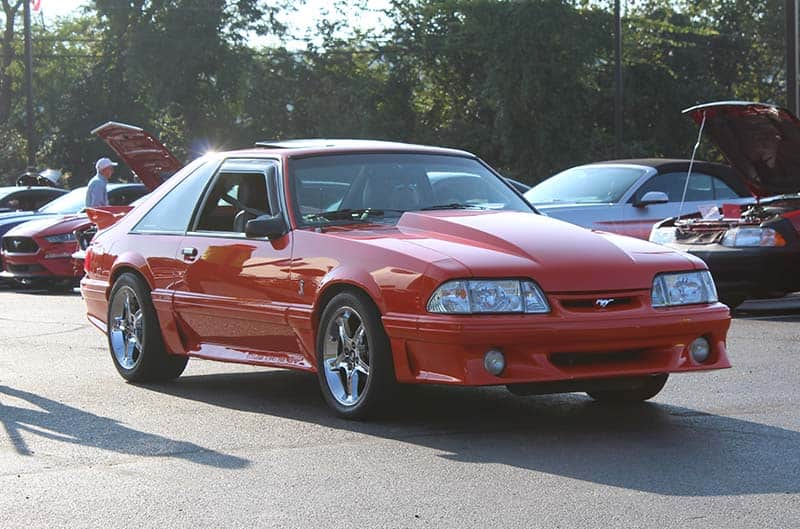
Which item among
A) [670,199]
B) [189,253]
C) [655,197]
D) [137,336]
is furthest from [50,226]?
[189,253]

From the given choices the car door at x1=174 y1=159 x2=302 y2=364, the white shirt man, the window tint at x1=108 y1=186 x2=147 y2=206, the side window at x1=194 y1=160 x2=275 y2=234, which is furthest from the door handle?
the window tint at x1=108 y1=186 x2=147 y2=206

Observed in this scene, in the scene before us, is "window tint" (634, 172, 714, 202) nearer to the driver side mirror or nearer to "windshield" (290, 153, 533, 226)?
the driver side mirror

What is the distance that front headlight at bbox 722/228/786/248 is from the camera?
12953mm

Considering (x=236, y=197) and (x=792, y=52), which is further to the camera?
(x=792, y=52)

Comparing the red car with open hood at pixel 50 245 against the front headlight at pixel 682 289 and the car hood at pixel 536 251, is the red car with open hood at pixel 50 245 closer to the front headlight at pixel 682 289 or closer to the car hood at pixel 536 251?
the car hood at pixel 536 251

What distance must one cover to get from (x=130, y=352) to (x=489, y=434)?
123 inches

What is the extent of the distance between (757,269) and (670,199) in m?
3.21

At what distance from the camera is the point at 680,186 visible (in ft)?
52.7

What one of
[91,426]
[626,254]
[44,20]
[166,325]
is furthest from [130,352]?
[44,20]

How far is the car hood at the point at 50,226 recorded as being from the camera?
766 inches

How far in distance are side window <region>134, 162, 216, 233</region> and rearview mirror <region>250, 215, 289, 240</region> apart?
3.81 feet

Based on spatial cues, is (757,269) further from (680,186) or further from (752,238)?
(680,186)

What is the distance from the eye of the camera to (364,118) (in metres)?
50.6

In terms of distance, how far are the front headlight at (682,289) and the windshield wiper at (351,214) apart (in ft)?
5.27
